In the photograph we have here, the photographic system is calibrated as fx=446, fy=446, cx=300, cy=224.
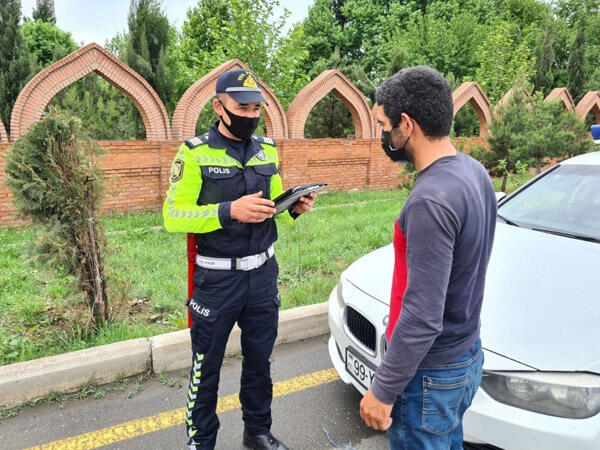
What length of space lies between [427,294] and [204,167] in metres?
1.27

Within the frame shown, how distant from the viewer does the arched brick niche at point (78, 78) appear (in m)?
7.98

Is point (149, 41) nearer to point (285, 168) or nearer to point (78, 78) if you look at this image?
point (78, 78)

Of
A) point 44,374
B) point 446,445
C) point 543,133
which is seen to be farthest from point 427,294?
point 543,133

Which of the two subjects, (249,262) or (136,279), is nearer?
(249,262)

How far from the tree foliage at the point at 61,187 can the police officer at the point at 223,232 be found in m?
1.36

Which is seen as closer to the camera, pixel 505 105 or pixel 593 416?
pixel 593 416

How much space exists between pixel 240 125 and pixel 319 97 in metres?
9.60

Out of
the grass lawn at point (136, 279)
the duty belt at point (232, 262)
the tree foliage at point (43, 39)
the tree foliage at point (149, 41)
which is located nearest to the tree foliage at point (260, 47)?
the tree foliage at point (149, 41)

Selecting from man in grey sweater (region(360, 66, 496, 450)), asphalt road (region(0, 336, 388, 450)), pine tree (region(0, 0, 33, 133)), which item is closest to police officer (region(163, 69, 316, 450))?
asphalt road (region(0, 336, 388, 450))

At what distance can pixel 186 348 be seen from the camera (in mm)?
3236

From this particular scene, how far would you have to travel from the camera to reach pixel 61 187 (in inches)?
123

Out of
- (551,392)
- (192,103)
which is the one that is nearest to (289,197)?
(551,392)

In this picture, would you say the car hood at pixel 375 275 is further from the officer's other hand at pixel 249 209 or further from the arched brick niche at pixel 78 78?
the arched brick niche at pixel 78 78

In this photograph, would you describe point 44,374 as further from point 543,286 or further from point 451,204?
point 543,286
